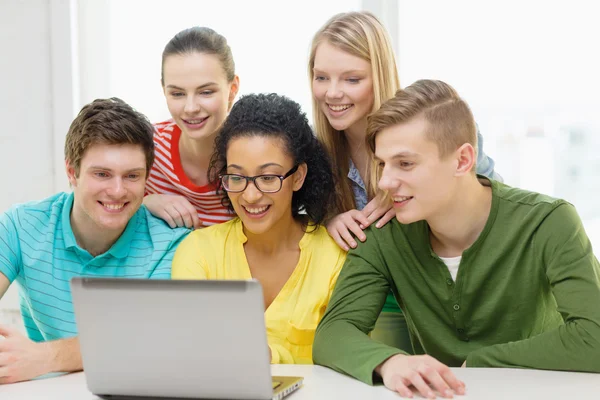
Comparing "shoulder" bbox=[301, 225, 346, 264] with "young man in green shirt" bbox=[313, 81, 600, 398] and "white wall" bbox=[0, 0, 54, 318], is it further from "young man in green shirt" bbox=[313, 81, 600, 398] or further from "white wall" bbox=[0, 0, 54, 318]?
"white wall" bbox=[0, 0, 54, 318]

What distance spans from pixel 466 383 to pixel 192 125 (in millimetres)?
1274

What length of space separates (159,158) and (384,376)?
4.25 ft

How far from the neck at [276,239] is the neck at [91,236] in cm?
41

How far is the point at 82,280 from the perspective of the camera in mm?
1335

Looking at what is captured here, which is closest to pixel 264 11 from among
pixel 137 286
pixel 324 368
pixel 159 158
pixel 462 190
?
pixel 159 158

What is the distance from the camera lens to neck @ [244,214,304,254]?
6.94ft

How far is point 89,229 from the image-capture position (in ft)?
7.20

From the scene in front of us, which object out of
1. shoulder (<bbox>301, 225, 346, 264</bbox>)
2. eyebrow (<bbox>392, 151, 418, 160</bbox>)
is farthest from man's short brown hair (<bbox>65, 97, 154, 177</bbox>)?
eyebrow (<bbox>392, 151, 418, 160</bbox>)

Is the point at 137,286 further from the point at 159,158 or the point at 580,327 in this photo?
the point at 159,158

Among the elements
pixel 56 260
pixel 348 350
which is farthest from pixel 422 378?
pixel 56 260

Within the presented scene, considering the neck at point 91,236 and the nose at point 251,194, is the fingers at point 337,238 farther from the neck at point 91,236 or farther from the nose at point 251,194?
the neck at point 91,236

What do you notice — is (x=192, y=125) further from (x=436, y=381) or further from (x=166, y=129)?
(x=436, y=381)

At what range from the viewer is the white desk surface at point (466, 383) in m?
1.46

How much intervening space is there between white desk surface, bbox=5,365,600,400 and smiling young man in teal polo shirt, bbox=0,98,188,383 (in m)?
0.50
